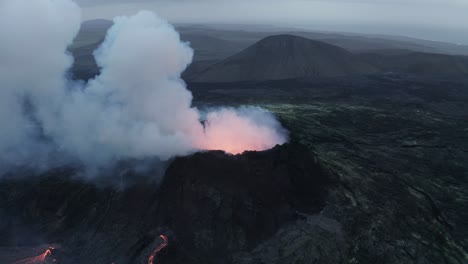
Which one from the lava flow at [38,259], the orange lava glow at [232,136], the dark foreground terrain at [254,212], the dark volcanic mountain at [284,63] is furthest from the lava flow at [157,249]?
the dark volcanic mountain at [284,63]

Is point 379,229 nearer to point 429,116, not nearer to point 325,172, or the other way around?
point 325,172

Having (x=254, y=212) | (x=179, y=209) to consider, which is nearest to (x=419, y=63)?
(x=254, y=212)

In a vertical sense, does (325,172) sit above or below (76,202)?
above

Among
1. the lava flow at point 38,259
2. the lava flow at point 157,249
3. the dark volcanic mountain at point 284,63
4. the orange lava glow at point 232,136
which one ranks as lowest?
the dark volcanic mountain at point 284,63

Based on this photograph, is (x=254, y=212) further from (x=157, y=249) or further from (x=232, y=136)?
(x=232, y=136)

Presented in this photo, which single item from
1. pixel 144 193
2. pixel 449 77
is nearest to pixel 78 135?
pixel 144 193

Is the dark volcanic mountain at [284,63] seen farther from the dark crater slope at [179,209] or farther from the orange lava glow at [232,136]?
the dark crater slope at [179,209]

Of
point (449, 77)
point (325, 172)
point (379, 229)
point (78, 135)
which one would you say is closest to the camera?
point (379, 229)
